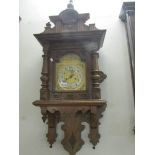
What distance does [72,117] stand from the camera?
1081mm

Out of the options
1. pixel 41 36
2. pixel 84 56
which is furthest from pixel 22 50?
pixel 84 56

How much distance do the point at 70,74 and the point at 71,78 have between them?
0.07 ft

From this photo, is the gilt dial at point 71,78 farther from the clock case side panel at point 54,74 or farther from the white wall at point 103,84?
the white wall at point 103,84

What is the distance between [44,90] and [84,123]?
267mm

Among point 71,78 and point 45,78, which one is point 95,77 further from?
point 45,78

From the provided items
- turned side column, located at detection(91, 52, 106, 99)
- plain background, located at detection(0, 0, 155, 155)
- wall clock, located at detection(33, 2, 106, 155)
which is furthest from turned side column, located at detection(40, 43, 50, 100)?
plain background, located at detection(0, 0, 155, 155)

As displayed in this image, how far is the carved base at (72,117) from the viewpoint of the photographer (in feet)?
3.45

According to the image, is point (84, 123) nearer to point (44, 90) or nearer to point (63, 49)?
point (44, 90)

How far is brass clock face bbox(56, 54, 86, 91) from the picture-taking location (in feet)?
3.73
